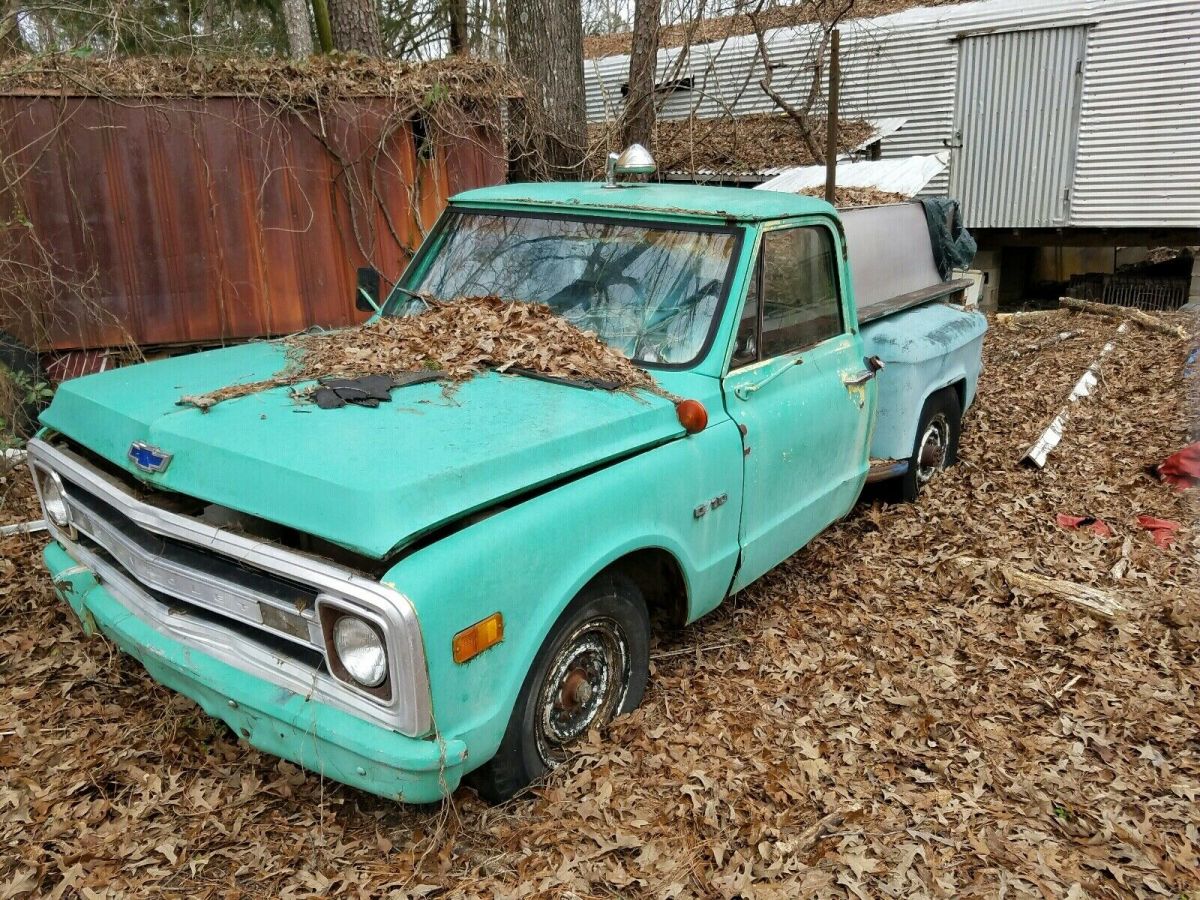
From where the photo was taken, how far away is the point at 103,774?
318 cm

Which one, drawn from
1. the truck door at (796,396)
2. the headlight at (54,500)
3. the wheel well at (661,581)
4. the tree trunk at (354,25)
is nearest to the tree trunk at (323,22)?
the tree trunk at (354,25)

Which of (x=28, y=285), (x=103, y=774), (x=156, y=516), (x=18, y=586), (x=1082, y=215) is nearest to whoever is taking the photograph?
(x=156, y=516)

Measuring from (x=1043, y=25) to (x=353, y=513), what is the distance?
47.8ft

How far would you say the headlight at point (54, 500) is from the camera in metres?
3.48

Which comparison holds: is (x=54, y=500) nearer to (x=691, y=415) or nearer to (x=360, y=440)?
(x=360, y=440)

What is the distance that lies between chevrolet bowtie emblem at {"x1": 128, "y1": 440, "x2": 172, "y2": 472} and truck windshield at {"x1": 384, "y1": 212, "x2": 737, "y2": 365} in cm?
157

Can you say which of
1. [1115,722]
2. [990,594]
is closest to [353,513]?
[1115,722]

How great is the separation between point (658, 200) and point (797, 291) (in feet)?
2.52

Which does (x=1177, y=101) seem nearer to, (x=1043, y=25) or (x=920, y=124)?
(x=1043, y=25)

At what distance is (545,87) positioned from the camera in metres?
7.99

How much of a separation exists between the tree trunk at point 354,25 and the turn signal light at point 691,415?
6987mm

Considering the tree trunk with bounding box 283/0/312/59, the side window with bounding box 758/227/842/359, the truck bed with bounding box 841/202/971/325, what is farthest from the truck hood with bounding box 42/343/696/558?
the tree trunk with bounding box 283/0/312/59

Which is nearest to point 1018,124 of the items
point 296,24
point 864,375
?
point 296,24

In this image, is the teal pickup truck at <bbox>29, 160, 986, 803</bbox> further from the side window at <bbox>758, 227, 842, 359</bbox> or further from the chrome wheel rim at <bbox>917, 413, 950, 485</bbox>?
the chrome wheel rim at <bbox>917, 413, 950, 485</bbox>
